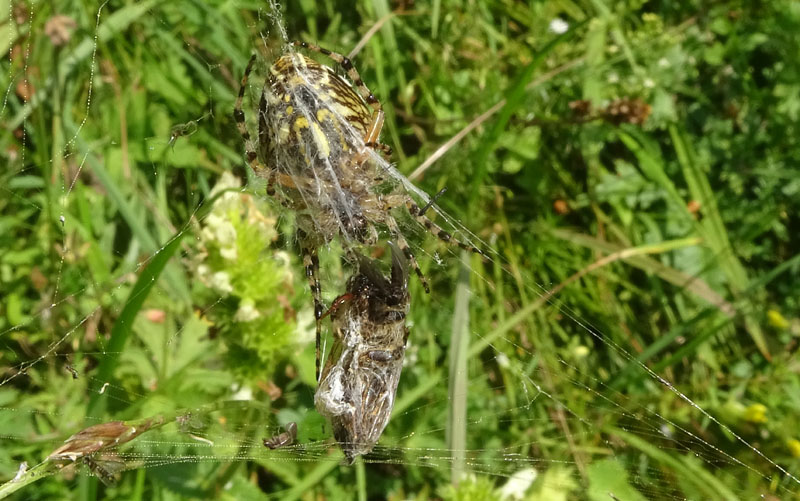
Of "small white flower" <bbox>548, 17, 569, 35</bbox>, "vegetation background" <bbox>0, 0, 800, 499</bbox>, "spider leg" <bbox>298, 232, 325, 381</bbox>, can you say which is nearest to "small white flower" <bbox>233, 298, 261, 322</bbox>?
"vegetation background" <bbox>0, 0, 800, 499</bbox>

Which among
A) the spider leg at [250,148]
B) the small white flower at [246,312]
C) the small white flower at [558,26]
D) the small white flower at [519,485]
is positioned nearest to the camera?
the spider leg at [250,148]

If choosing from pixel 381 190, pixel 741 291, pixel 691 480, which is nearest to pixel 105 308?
pixel 381 190

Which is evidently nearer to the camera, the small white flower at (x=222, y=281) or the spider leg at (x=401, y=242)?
the spider leg at (x=401, y=242)

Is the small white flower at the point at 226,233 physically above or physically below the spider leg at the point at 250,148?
below

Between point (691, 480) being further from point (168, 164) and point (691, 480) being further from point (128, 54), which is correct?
point (128, 54)

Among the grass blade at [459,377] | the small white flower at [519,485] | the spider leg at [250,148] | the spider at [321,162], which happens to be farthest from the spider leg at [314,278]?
the small white flower at [519,485]

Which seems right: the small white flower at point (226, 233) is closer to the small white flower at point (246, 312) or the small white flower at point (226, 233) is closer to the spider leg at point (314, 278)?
the small white flower at point (246, 312)

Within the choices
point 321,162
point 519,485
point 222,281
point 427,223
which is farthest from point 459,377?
point 321,162
